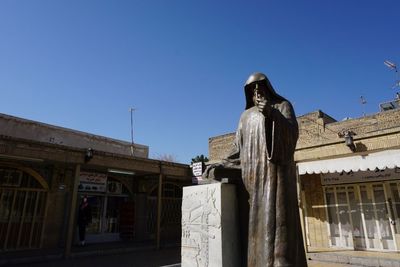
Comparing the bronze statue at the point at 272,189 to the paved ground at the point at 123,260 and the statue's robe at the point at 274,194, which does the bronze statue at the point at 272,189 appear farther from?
the paved ground at the point at 123,260

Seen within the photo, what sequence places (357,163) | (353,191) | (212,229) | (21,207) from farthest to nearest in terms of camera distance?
(353,191) → (21,207) → (357,163) → (212,229)

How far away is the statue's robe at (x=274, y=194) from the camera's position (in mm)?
2362

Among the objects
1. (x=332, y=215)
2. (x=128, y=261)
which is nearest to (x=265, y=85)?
(x=128, y=261)

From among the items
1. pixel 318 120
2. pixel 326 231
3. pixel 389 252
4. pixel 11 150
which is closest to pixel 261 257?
pixel 11 150

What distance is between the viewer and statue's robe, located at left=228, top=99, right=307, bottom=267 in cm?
236

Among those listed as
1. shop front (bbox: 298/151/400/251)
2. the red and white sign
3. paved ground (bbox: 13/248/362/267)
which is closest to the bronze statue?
paved ground (bbox: 13/248/362/267)

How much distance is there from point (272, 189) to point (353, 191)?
10784 millimetres

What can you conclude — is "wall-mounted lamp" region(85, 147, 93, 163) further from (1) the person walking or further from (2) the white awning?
(2) the white awning

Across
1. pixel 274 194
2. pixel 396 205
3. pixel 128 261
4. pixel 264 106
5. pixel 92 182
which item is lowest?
pixel 128 261

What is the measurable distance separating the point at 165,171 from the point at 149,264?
4.96 metres

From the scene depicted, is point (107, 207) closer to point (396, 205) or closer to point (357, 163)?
point (357, 163)

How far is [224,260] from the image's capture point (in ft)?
8.72

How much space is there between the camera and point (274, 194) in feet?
8.11

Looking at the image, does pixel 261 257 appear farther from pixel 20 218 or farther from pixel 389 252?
pixel 20 218
